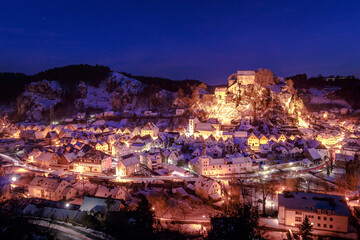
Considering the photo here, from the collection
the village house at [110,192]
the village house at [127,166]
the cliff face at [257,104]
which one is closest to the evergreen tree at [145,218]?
the village house at [110,192]

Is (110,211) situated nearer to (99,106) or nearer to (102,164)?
(102,164)

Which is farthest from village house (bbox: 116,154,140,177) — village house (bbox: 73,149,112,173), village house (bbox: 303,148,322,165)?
village house (bbox: 303,148,322,165)

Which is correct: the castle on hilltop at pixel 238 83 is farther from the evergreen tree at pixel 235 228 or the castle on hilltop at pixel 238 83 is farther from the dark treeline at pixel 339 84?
the dark treeline at pixel 339 84

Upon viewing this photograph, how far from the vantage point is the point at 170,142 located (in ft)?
155

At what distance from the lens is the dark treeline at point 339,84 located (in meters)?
92.3

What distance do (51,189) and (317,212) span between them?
24614mm

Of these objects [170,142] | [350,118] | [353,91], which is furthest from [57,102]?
[353,91]

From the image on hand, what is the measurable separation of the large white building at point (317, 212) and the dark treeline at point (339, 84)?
84334 mm

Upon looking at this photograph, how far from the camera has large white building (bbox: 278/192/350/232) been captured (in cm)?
1850

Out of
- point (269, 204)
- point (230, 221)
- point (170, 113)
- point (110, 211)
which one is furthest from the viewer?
point (170, 113)

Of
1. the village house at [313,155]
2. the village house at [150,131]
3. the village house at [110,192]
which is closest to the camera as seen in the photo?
the village house at [110,192]

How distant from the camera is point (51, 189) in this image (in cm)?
2491

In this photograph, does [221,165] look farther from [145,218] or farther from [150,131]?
[150,131]

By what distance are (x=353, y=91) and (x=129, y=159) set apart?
98.2m
